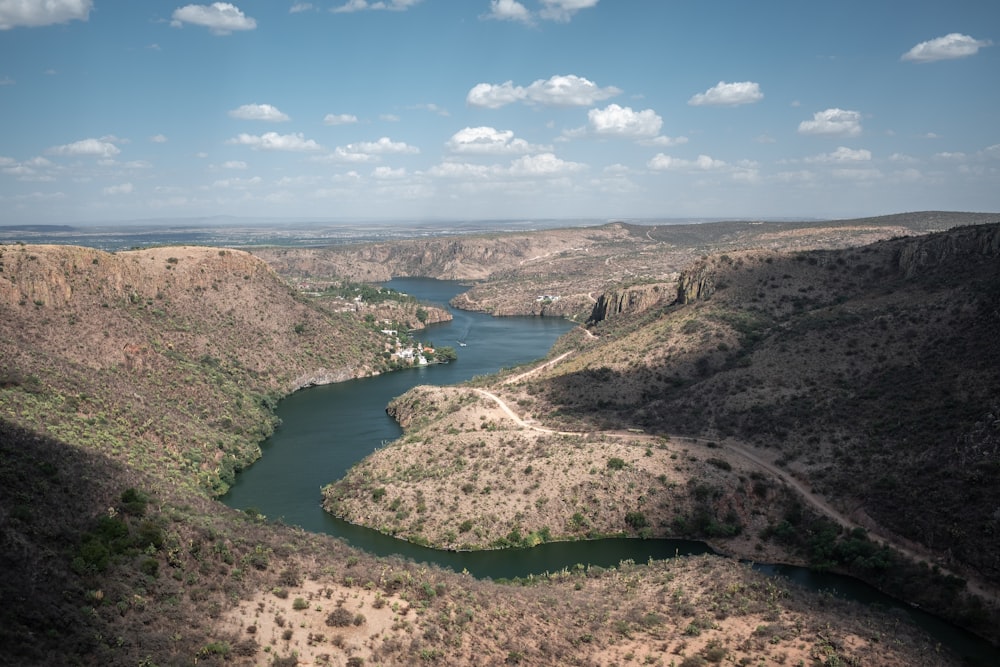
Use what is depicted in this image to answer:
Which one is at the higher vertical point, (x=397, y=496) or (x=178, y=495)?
(x=178, y=495)

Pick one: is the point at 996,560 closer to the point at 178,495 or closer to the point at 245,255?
the point at 178,495

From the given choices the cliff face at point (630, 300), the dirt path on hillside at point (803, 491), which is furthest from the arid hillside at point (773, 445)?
the cliff face at point (630, 300)

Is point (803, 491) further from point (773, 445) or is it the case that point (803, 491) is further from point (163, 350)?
point (163, 350)

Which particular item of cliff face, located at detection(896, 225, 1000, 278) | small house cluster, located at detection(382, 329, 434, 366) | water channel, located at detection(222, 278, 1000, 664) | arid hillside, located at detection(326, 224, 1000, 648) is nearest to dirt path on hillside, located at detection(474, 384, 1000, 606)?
arid hillside, located at detection(326, 224, 1000, 648)

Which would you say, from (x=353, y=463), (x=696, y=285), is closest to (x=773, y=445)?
(x=353, y=463)

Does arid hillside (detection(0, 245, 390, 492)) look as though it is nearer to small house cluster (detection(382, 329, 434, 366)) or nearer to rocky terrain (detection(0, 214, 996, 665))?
rocky terrain (detection(0, 214, 996, 665))

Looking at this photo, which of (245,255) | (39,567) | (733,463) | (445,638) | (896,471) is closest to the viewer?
(39,567)

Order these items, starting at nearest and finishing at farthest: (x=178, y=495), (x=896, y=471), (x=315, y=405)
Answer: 1. (x=178, y=495)
2. (x=896, y=471)
3. (x=315, y=405)

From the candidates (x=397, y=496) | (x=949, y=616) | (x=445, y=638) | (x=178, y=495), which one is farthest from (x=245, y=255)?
(x=949, y=616)
